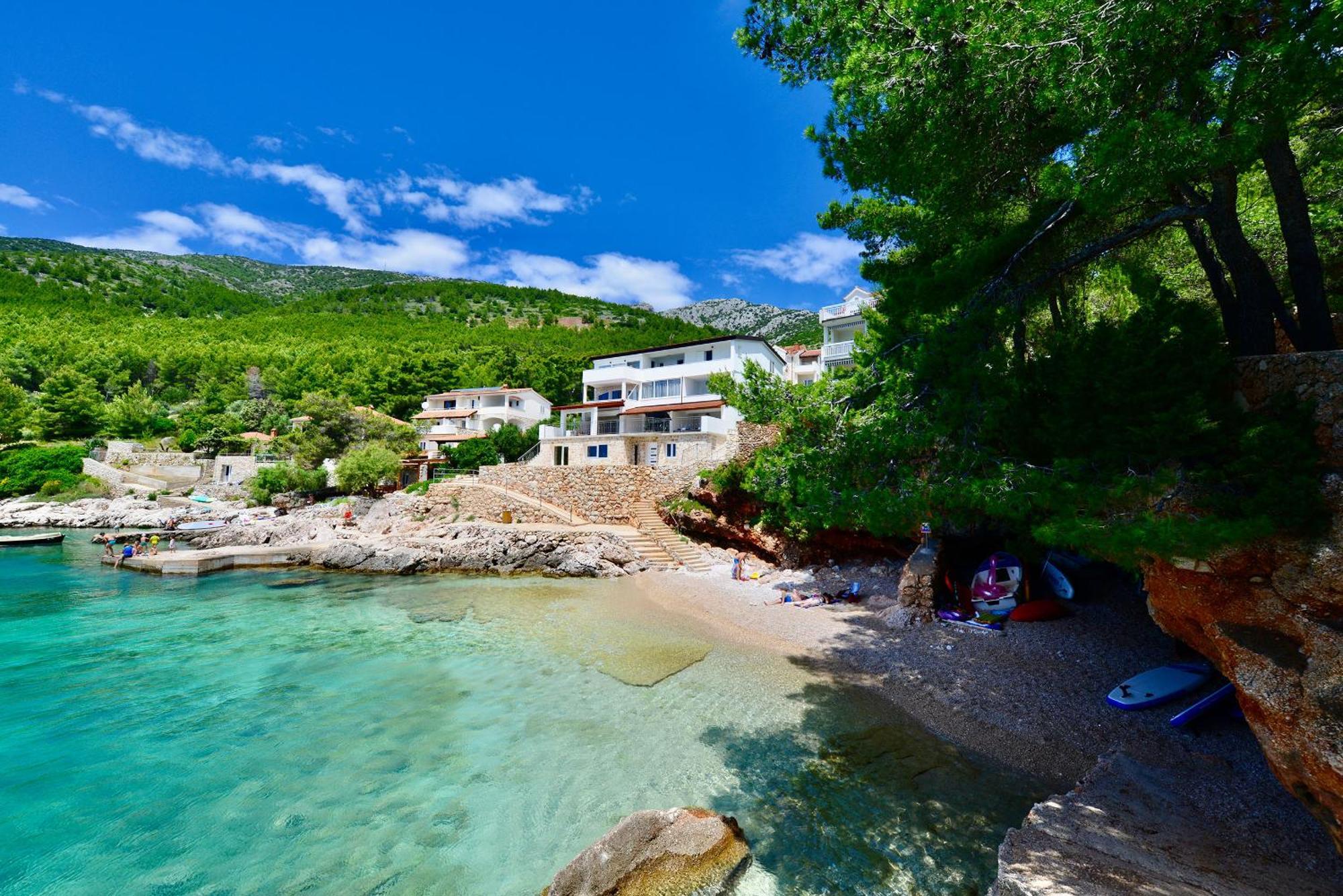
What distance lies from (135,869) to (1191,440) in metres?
13.3

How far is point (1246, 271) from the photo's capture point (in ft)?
19.6

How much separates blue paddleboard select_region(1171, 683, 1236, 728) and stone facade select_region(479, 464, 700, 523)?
1949 centimetres

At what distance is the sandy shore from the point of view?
589 centimetres

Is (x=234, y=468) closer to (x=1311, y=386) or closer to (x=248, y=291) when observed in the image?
(x=1311, y=386)

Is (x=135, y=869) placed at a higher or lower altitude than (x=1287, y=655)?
lower

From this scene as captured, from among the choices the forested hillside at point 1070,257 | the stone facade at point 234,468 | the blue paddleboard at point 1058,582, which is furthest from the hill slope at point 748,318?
the forested hillside at point 1070,257

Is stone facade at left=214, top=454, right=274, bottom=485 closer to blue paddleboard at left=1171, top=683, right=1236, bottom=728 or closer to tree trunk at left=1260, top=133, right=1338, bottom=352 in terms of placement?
blue paddleboard at left=1171, top=683, right=1236, bottom=728

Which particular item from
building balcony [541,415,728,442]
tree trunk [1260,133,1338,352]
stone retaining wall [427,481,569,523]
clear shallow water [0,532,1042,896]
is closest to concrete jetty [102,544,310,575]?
stone retaining wall [427,481,569,523]

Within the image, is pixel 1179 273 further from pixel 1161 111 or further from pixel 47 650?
pixel 47 650

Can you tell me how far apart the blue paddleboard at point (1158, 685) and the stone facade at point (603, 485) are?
18.6 metres

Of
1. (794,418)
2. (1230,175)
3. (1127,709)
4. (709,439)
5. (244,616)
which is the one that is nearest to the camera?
(1230,175)

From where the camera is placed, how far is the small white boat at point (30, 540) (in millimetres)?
31016

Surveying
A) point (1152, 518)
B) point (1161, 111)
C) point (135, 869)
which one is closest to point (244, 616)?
point (135, 869)

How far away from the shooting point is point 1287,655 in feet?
15.8
